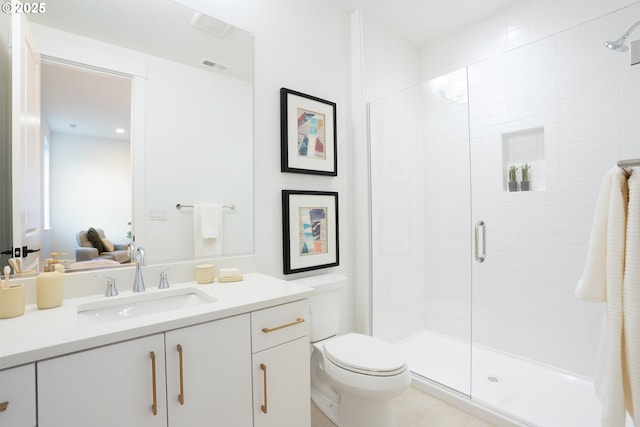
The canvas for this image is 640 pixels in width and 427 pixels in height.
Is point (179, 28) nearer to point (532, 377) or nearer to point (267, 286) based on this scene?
point (267, 286)

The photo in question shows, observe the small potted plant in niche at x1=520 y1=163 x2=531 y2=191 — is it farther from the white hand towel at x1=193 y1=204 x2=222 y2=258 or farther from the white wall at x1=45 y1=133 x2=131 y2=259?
the white wall at x1=45 y1=133 x2=131 y2=259

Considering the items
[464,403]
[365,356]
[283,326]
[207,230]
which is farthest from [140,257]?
[464,403]

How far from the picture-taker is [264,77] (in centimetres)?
191

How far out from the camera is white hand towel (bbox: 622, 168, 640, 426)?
2.92 ft

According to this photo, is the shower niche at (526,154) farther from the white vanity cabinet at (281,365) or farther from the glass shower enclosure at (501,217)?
the white vanity cabinet at (281,365)

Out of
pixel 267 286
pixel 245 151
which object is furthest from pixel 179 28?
pixel 267 286

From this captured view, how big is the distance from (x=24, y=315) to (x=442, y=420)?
2023 mm

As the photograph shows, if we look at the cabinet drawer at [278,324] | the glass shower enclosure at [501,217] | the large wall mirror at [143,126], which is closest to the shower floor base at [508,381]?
the glass shower enclosure at [501,217]

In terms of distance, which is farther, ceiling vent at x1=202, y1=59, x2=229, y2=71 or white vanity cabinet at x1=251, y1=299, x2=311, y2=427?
ceiling vent at x1=202, y1=59, x2=229, y2=71

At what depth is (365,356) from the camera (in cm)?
154

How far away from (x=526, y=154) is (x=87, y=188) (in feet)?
9.02

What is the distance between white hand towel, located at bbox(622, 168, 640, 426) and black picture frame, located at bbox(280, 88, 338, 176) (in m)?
1.55

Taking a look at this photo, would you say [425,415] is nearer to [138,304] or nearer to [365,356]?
[365,356]

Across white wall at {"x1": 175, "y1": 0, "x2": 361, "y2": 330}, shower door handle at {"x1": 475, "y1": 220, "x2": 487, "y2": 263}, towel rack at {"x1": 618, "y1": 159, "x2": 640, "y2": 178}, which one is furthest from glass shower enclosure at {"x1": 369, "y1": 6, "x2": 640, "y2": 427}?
towel rack at {"x1": 618, "y1": 159, "x2": 640, "y2": 178}
